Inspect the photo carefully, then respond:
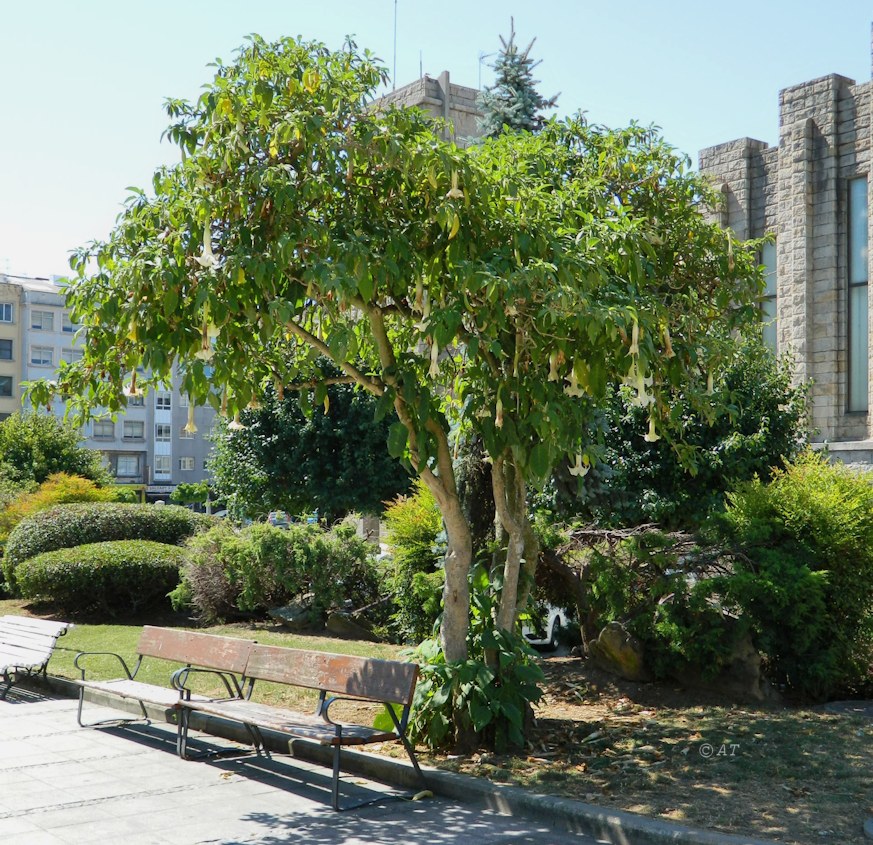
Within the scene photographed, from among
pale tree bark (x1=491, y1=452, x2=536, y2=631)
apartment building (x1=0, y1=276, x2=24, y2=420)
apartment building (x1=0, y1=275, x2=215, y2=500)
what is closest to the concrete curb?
pale tree bark (x1=491, y1=452, x2=536, y2=631)

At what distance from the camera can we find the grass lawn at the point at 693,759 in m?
A: 6.14

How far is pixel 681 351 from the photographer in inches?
311

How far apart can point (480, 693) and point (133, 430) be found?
74817 mm

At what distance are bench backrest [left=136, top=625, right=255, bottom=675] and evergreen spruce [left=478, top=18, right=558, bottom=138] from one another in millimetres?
12868

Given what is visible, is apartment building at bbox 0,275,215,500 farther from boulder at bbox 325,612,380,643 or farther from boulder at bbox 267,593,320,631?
boulder at bbox 325,612,380,643

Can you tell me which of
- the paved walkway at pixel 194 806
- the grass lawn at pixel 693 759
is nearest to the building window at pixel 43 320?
the grass lawn at pixel 693 759

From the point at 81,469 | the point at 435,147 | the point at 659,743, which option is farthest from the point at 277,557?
the point at 81,469

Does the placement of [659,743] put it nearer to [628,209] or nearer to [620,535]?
[620,535]

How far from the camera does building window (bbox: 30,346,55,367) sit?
2864 inches

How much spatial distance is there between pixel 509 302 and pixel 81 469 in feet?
86.2

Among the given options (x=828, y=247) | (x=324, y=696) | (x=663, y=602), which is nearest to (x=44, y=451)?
(x=828, y=247)

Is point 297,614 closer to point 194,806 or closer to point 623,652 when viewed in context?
point 623,652

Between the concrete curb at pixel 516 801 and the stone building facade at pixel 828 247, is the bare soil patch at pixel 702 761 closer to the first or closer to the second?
the concrete curb at pixel 516 801

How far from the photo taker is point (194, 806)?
22.0 feet
